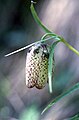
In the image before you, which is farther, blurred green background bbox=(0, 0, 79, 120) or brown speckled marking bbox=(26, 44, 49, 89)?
blurred green background bbox=(0, 0, 79, 120)

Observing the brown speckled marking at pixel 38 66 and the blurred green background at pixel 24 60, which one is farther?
the blurred green background at pixel 24 60

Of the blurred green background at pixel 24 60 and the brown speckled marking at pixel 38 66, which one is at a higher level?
the brown speckled marking at pixel 38 66

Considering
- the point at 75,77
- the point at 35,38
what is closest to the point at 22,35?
the point at 35,38

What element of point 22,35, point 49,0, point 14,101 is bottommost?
point 14,101

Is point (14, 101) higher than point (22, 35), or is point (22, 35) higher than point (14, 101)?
point (22, 35)

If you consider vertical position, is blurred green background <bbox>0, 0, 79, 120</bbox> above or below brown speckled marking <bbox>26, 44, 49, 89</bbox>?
below

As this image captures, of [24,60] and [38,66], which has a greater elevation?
[38,66]

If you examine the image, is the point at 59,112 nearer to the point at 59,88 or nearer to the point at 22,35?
the point at 59,88

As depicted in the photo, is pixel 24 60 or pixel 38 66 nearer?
pixel 38 66
